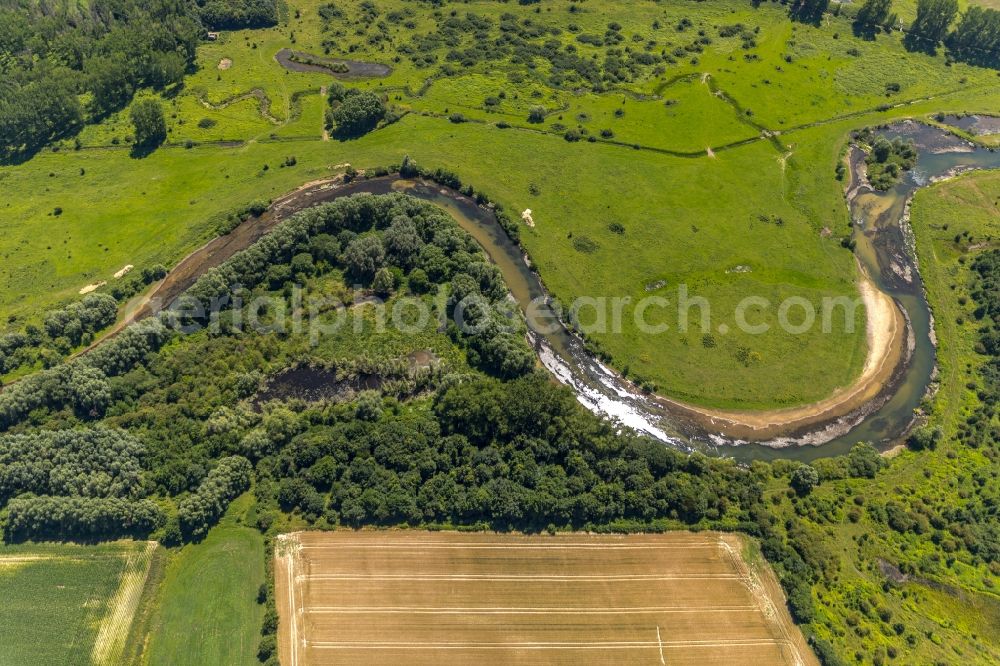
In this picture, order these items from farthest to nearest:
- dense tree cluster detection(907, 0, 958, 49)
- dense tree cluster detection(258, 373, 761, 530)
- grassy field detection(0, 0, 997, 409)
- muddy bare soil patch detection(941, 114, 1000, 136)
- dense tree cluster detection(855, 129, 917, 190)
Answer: dense tree cluster detection(907, 0, 958, 49) → muddy bare soil patch detection(941, 114, 1000, 136) → dense tree cluster detection(855, 129, 917, 190) → grassy field detection(0, 0, 997, 409) → dense tree cluster detection(258, 373, 761, 530)

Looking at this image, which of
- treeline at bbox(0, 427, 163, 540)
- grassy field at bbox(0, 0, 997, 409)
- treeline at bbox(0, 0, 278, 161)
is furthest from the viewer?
treeline at bbox(0, 0, 278, 161)

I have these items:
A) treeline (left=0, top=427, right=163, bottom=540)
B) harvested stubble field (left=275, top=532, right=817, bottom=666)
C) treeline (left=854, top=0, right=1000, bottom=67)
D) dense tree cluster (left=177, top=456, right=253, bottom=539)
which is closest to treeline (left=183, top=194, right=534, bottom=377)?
treeline (left=0, top=427, right=163, bottom=540)

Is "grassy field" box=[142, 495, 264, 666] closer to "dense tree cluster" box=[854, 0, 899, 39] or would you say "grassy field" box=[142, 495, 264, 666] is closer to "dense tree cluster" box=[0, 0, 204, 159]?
"dense tree cluster" box=[0, 0, 204, 159]

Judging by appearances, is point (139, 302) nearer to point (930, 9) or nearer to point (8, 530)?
point (8, 530)

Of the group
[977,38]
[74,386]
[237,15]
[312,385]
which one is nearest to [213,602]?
[312,385]

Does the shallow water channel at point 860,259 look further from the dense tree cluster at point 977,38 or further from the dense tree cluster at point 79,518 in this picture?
the dense tree cluster at point 79,518

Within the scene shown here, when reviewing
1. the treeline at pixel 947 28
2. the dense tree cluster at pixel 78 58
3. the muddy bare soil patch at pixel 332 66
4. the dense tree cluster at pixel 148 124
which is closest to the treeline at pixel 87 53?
the dense tree cluster at pixel 78 58
